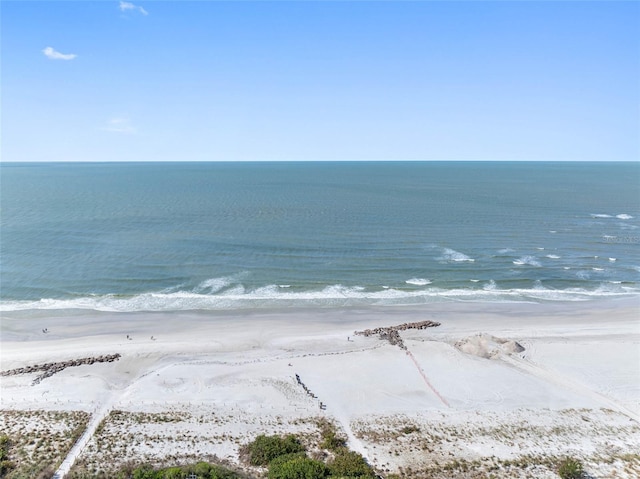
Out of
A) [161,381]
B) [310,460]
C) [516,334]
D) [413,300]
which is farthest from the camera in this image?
[413,300]

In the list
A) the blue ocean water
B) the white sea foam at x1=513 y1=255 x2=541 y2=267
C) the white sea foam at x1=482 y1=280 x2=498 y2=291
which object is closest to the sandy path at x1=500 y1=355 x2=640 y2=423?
the blue ocean water

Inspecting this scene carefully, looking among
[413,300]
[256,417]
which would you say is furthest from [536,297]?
[256,417]

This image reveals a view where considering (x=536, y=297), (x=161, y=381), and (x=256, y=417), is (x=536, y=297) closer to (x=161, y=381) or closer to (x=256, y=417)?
(x=256, y=417)

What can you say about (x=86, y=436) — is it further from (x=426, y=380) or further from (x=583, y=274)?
(x=583, y=274)

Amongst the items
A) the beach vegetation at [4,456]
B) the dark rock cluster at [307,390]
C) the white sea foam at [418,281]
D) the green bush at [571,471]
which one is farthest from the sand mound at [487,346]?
the beach vegetation at [4,456]

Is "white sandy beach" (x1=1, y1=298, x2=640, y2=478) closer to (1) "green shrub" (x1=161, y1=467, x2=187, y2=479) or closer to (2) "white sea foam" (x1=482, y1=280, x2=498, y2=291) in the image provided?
(1) "green shrub" (x1=161, y1=467, x2=187, y2=479)

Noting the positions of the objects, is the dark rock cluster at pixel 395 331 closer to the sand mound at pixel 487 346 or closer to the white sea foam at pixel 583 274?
the sand mound at pixel 487 346
